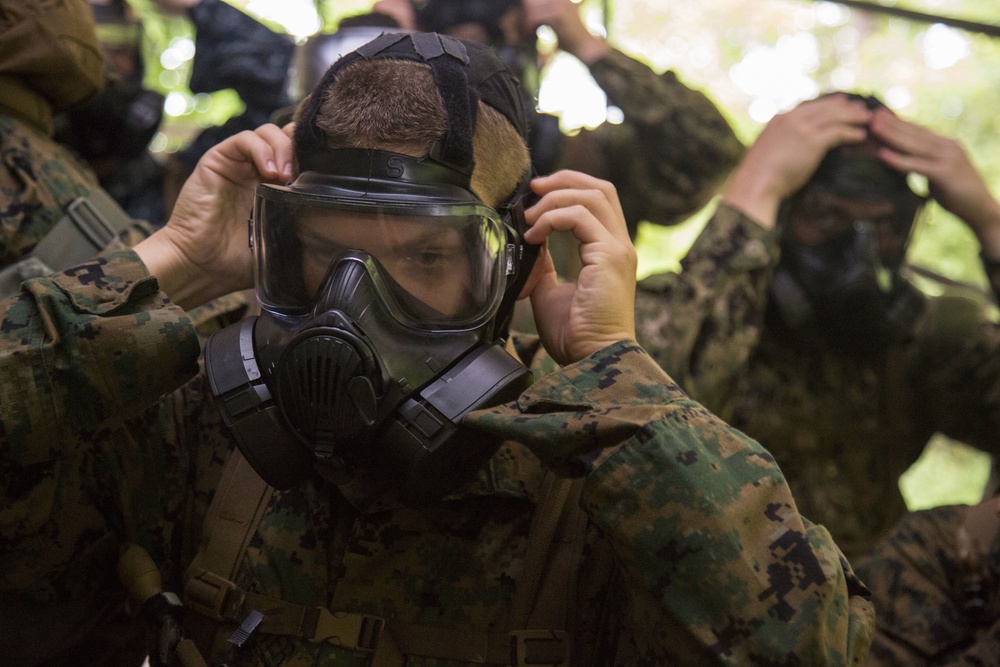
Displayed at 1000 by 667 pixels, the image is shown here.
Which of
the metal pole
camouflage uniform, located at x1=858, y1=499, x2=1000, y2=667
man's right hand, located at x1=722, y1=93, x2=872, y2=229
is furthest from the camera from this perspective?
the metal pole

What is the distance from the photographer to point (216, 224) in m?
1.99

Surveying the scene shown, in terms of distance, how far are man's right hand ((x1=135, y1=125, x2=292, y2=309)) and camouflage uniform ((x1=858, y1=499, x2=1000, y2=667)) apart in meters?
1.70

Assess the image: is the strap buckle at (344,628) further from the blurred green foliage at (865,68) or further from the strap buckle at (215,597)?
the blurred green foliage at (865,68)

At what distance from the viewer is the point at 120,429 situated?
182 cm

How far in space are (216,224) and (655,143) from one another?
2.29m

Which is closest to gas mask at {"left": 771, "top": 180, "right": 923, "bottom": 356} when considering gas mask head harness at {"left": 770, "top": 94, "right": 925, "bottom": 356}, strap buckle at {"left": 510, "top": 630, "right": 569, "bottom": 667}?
gas mask head harness at {"left": 770, "top": 94, "right": 925, "bottom": 356}

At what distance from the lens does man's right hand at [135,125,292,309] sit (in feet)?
6.31

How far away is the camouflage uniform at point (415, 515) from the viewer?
4.80 feet

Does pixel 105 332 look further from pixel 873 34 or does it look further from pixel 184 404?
pixel 873 34

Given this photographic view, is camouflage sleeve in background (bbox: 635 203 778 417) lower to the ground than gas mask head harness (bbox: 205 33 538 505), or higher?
A: lower

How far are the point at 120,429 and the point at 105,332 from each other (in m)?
0.24

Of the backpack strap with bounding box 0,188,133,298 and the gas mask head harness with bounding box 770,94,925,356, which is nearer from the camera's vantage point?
the backpack strap with bounding box 0,188,133,298

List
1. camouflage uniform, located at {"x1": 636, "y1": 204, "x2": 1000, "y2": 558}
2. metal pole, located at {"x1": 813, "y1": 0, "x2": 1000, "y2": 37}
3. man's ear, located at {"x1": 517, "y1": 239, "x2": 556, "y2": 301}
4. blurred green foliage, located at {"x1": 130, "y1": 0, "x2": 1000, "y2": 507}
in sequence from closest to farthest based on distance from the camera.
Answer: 1. man's ear, located at {"x1": 517, "y1": 239, "x2": 556, "y2": 301}
2. camouflage uniform, located at {"x1": 636, "y1": 204, "x2": 1000, "y2": 558}
3. metal pole, located at {"x1": 813, "y1": 0, "x2": 1000, "y2": 37}
4. blurred green foliage, located at {"x1": 130, "y1": 0, "x2": 1000, "y2": 507}

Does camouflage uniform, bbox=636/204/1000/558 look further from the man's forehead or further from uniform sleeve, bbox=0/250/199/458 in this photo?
uniform sleeve, bbox=0/250/199/458
